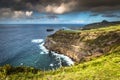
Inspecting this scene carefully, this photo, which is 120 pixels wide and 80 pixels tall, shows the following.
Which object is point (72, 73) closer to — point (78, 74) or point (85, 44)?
point (78, 74)

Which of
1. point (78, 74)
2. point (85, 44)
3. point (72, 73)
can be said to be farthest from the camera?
point (85, 44)

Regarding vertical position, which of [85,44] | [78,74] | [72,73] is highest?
[78,74]

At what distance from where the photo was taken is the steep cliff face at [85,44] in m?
108

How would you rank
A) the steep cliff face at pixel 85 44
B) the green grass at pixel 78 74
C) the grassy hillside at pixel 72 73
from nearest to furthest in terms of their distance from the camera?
the green grass at pixel 78 74 → the grassy hillside at pixel 72 73 → the steep cliff face at pixel 85 44

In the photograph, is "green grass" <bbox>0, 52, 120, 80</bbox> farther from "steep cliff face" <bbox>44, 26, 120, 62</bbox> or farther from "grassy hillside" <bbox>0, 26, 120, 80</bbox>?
"steep cliff face" <bbox>44, 26, 120, 62</bbox>

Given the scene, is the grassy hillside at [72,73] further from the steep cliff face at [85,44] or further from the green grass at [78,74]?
the steep cliff face at [85,44]

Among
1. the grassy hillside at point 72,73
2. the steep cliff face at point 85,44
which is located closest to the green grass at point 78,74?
the grassy hillside at point 72,73

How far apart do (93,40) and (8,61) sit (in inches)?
2112

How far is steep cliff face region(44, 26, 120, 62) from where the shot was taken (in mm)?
107750

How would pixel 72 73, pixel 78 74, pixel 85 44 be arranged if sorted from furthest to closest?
pixel 85 44 < pixel 72 73 < pixel 78 74

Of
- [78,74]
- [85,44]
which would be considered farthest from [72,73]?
[85,44]

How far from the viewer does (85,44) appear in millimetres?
122188

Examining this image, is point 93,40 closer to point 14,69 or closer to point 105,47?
point 105,47

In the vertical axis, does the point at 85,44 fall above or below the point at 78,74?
below
